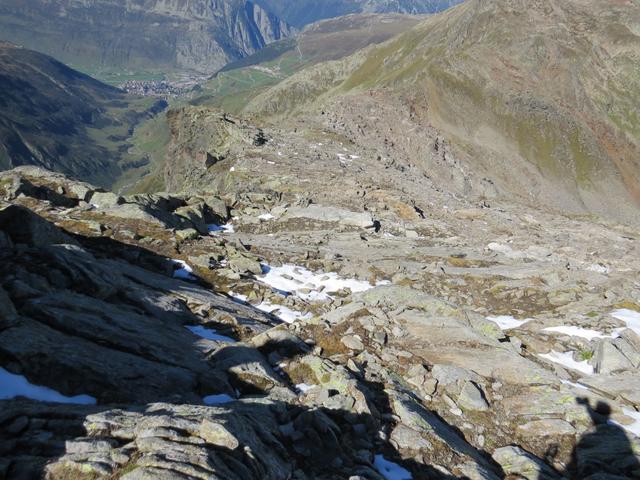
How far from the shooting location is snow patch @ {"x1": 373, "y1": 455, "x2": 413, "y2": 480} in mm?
11367

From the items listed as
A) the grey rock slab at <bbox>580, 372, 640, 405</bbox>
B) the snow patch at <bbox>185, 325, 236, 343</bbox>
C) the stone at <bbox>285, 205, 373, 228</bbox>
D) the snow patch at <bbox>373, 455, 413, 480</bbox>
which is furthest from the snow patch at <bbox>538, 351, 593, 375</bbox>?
the stone at <bbox>285, 205, 373, 228</bbox>

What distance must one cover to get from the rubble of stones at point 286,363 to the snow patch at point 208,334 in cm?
10

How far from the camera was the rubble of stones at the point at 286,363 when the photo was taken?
8.87 meters

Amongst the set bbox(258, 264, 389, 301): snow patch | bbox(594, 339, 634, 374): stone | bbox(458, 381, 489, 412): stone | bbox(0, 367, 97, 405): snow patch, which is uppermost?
bbox(0, 367, 97, 405): snow patch

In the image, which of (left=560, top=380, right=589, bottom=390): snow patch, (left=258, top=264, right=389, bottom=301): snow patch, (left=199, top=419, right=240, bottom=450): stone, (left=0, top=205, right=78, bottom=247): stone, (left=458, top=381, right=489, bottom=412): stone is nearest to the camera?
(left=199, top=419, right=240, bottom=450): stone

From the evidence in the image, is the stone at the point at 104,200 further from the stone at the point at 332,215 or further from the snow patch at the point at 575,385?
the snow patch at the point at 575,385

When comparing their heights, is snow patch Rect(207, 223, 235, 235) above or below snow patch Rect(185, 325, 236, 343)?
below

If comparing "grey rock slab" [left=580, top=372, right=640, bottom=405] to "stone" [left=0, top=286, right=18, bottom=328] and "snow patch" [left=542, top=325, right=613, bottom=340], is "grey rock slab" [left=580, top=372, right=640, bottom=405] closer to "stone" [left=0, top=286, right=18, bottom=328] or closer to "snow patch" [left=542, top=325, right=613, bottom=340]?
"snow patch" [left=542, top=325, right=613, bottom=340]

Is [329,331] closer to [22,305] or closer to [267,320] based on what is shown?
[267,320]

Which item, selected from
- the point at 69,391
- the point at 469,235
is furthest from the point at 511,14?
the point at 69,391

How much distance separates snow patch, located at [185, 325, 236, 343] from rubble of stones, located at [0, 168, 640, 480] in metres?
0.10

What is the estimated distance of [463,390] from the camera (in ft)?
51.3

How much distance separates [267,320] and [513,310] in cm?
1396

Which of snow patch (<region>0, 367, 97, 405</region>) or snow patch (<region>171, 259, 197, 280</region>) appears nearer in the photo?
snow patch (<region>0, 367, 97, 405</region>)
